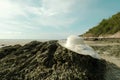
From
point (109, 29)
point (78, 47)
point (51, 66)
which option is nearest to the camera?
point (51, 66)

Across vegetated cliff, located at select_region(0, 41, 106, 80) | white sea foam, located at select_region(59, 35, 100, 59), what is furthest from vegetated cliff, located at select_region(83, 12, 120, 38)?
vegetated cliff, located at select_region(0, 41, 106, 80)

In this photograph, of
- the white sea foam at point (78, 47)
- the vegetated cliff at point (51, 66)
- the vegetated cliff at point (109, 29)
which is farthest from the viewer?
the vegetated cliff at point (109, 29)

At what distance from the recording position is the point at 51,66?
5.36 m

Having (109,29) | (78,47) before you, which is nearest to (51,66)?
(78,47)

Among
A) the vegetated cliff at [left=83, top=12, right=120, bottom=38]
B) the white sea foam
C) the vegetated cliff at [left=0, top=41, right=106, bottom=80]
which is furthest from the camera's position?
the vegetated cliff at [left=83, top=12, right=120, bottom=38]

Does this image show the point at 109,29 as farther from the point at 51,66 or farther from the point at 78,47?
the point at 51,66

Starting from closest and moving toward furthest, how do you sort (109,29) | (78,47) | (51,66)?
(51,66)
(78,47)
(109,29)

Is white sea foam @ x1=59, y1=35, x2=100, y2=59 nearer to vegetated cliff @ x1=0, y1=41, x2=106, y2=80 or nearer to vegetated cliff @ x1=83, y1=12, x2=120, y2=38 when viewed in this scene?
vegetated cliff @ x1=0, y1=41, x2=106, y2=80

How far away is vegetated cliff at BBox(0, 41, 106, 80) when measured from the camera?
5.04m

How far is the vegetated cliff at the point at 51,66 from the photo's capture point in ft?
16.5

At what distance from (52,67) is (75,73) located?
641 millimetres

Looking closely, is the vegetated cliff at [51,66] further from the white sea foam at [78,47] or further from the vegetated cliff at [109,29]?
the vegetated cliff at [109,29]

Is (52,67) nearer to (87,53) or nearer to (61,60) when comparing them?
(61,60)

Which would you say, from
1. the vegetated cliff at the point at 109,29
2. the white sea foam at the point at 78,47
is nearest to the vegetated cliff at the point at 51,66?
the white sea foam at the point at 78,47
